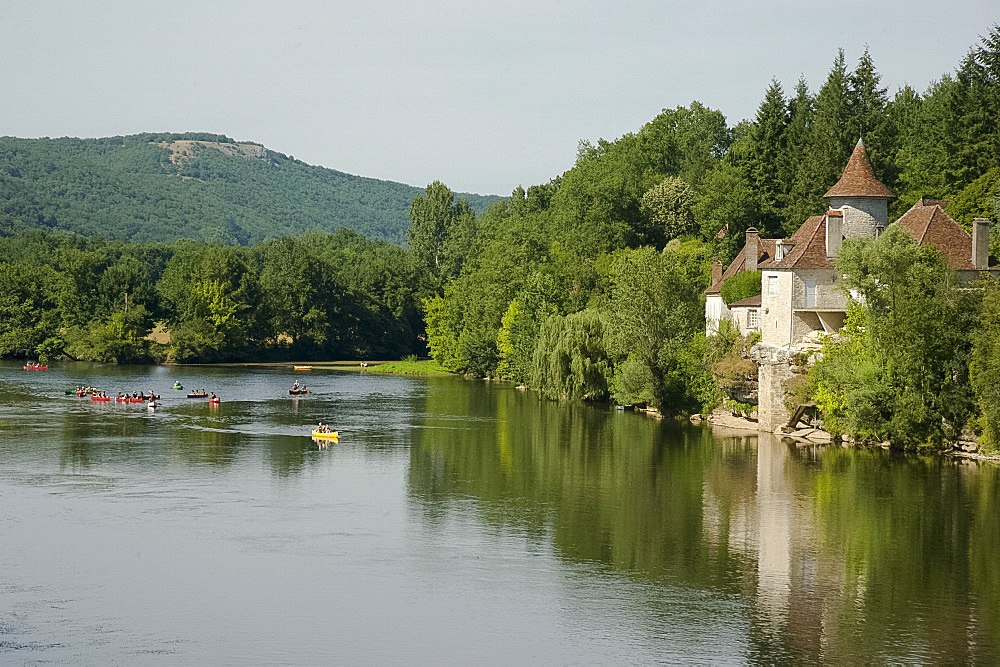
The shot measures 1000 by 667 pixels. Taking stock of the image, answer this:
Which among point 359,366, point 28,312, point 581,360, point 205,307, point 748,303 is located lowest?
point 359,366

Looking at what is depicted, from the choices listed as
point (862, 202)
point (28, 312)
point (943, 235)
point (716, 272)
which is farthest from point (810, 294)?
point (28, 312)

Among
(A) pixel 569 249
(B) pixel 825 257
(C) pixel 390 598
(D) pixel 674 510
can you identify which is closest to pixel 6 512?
(C) pixel 390 598

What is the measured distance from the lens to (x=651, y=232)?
9644 cm

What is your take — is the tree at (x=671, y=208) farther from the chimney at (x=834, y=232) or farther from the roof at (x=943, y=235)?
the roof at (x=943, y=235)

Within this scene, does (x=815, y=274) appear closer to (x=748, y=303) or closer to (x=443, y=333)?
(x=748, y=303)

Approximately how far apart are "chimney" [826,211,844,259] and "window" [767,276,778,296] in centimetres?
276

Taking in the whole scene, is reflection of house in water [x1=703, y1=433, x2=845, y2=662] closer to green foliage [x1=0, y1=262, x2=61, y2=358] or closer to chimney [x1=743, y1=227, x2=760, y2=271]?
chimney [x1=743, y1=227, x2=760, y2=271]

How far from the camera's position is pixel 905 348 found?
4700 cm

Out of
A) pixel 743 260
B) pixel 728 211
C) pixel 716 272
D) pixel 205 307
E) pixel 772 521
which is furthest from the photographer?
pixel 205 307

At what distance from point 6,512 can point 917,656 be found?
26.8 metres

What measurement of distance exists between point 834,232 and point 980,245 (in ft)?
21.8

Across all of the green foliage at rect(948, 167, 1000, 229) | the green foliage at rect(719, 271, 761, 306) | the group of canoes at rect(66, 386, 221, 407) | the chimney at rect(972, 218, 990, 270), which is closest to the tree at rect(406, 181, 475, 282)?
the group of canoes at rect(66, 386, 221, 407)

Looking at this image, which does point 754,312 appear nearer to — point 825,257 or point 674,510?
point 825,257

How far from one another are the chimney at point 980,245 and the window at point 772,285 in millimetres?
8912
